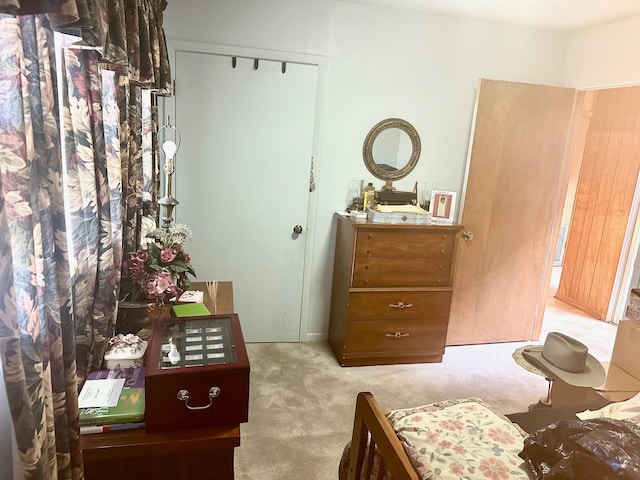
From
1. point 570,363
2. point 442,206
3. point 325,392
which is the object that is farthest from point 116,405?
point 442,206

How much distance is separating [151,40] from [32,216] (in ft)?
4.25

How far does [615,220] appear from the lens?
440 cm

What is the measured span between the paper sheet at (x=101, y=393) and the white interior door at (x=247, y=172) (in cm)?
187

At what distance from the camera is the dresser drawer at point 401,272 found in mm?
3059

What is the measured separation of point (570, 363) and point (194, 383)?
1781 millimetres

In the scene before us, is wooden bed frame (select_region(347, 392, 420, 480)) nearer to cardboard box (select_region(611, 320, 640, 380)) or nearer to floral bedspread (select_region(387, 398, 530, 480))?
floral bedspread (select_region(387, 398, 530, 480))

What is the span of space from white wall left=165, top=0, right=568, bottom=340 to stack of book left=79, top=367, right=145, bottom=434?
2.09 m

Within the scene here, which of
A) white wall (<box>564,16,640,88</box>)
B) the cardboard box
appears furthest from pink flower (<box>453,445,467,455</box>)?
white wall (<box>564,16,640,88</box>)

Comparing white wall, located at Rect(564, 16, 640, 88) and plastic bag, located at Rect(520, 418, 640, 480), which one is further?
white wall, located at Rect(564, 16, 640, 88)

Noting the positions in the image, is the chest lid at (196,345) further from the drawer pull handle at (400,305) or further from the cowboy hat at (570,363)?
the drawer pull handle at (400,305)

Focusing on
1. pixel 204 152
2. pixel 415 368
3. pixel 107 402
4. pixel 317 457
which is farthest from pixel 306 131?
pixel 107 402

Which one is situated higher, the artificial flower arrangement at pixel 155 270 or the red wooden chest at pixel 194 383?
the artificial flower arrangement at pixel 155 270

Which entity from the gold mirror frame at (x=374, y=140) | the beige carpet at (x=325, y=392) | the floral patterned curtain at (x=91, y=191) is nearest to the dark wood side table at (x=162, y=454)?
the floral patterned curtain at (x=91, y=191)

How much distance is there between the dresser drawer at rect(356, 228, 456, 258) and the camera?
9.87 ft
